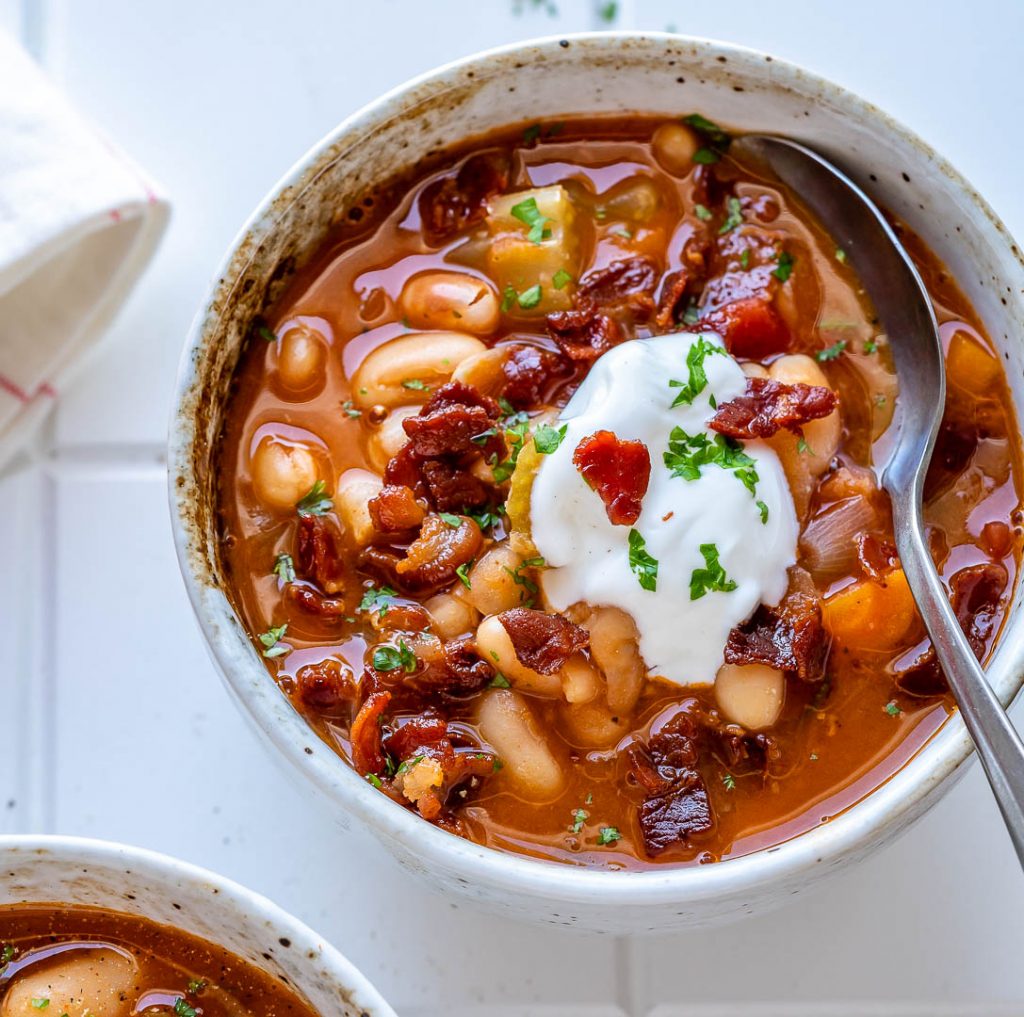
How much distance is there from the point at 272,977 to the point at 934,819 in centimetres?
101

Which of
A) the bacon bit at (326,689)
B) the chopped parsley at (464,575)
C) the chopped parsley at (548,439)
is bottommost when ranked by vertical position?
the bacon bit at (326,689)

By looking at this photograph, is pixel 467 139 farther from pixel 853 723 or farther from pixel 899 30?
pixel 853 723

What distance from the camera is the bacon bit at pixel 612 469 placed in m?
1.79

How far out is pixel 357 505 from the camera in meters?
1.89

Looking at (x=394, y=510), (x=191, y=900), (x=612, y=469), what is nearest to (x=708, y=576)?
(x=612, y=469)

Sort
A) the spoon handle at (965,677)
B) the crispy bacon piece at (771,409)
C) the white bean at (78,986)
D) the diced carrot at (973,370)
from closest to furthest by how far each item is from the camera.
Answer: the spoon handle at (965,677) < the white bean at (78,986) < the crispy bacon piece at (771,409) < the diced carrot at (973,370)

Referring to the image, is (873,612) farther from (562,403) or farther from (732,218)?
(732,218)

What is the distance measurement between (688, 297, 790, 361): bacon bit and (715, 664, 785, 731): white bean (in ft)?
1.45

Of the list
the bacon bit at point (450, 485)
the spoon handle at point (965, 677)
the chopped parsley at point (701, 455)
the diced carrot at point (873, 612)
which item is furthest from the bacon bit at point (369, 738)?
the spoon handle at point (965, 677)

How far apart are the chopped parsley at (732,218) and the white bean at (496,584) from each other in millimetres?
580

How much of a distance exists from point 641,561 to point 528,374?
31 cm

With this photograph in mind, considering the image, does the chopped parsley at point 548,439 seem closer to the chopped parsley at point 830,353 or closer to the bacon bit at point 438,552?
the bacon bit at point 438,552

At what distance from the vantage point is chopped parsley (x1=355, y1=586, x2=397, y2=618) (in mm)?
1887

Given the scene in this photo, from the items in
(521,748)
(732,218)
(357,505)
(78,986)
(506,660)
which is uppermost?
(732,218)
